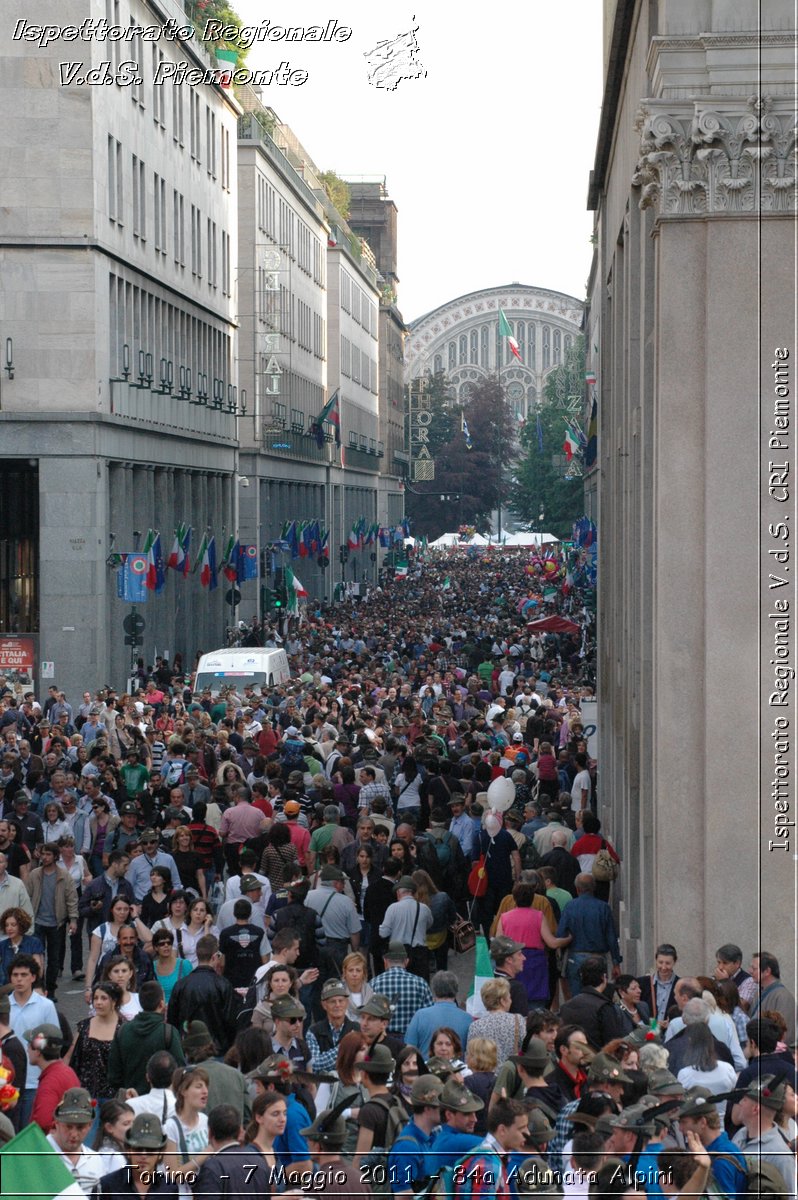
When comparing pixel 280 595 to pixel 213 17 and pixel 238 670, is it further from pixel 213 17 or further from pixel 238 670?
pixel 238 670

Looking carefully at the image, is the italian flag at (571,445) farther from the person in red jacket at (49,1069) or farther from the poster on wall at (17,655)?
the person in red jacket at (49,1069)

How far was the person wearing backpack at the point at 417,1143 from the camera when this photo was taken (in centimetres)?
811

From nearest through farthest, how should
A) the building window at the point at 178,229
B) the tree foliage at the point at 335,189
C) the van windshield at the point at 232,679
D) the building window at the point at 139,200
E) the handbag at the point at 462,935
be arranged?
the handbag at the point at 462,935
the van windshield at the point at 232,679
the building window at the point at 139,200
the building window at the point at 178,229
the tree foliage at the point at 335,189

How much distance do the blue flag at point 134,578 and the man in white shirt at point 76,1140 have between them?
31.7m

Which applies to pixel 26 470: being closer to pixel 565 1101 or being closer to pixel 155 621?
pixel 155 621

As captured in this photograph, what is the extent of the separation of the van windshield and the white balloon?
1397 centimetres

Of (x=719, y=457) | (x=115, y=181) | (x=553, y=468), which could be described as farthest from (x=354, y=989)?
(x=553, y=468)

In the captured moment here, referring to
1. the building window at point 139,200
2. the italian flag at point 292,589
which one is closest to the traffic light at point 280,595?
the italian flag at point 292,589

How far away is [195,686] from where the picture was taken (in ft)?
110

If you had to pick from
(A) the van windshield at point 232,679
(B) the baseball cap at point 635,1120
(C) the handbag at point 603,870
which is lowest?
(B) the baseball cap at point 635,1120

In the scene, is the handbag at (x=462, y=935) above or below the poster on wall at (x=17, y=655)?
below

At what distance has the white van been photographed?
108 ft

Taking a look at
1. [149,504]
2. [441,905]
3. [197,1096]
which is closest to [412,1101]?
[197,1096]

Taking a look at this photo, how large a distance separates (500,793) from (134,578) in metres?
22.3
